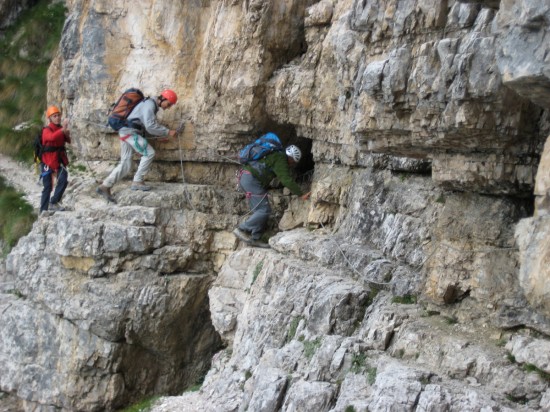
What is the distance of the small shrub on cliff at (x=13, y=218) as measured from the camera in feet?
63.0

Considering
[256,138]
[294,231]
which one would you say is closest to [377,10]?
[294,231]

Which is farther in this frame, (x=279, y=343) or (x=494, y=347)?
(x=279, y=343)

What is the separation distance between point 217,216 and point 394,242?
5.77 m

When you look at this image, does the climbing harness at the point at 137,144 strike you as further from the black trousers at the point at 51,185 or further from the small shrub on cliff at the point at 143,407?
the small shrub on cliff at the point at 143,407

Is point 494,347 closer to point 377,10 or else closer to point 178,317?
point 377,10

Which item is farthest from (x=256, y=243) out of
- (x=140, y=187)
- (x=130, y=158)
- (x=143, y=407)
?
(x=143, y=407)

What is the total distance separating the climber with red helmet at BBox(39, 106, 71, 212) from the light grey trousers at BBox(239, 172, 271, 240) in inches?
176

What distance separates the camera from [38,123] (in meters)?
22.6

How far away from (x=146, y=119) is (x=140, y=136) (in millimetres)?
538

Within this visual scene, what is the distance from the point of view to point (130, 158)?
16156mm

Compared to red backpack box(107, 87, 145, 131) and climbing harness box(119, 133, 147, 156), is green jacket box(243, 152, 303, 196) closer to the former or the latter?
climbing harness box(119, 133, 147, 156)

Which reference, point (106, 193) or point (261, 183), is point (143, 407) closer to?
point (106, 193)

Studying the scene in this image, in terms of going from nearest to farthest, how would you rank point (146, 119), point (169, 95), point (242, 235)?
point (242, 235) < point (146, 119) < point (169, 95)

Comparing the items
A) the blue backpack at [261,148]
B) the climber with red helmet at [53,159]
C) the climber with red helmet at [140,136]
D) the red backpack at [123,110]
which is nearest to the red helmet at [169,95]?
the climber with red helmet at [140,136]
